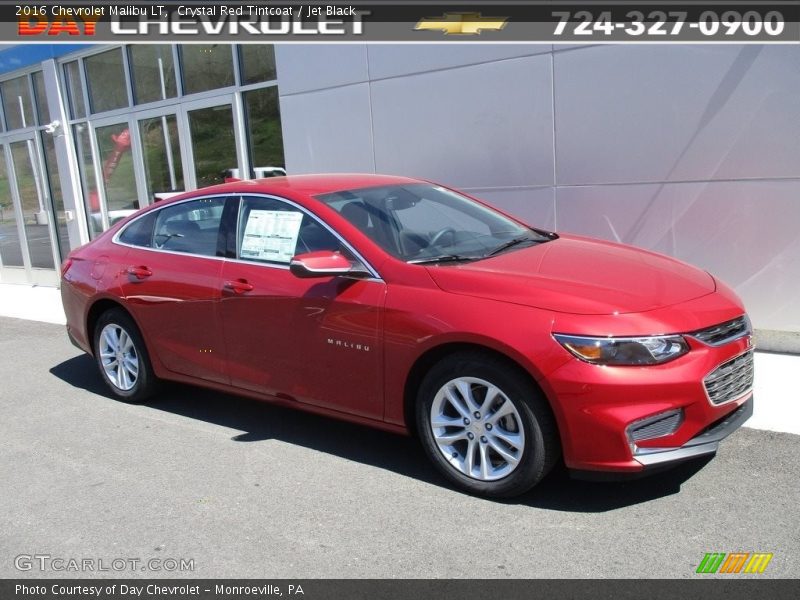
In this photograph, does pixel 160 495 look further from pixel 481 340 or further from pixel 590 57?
pixel 590 57

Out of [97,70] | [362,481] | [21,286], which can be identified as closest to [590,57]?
[362,481]

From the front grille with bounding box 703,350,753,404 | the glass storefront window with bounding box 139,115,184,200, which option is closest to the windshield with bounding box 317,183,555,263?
the front grille with bounding box 703,350,753,404

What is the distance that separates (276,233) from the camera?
4.63 meters

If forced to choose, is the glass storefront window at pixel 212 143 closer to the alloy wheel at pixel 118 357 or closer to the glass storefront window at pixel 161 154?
the glass storefront window at pixel 161 154

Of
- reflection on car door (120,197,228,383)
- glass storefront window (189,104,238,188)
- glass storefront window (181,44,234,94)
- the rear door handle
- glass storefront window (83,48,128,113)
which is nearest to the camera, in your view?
reflection on car door (120,197,228,383)

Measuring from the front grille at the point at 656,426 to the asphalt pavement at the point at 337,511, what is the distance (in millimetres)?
433

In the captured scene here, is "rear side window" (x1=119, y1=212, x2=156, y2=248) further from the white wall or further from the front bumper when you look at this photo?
the white wall

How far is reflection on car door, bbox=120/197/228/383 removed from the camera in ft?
Answer: 16.0

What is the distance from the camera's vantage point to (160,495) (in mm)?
4109

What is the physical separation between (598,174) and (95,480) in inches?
195

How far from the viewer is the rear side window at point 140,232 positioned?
5.51 meters

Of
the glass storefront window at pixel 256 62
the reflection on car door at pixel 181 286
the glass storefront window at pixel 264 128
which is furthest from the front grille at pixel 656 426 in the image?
the glass storefront window at pixel 256 62

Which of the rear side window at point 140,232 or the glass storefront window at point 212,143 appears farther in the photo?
the glass storefront window at point 212,143

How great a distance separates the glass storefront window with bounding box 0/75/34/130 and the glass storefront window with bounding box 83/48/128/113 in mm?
1739
